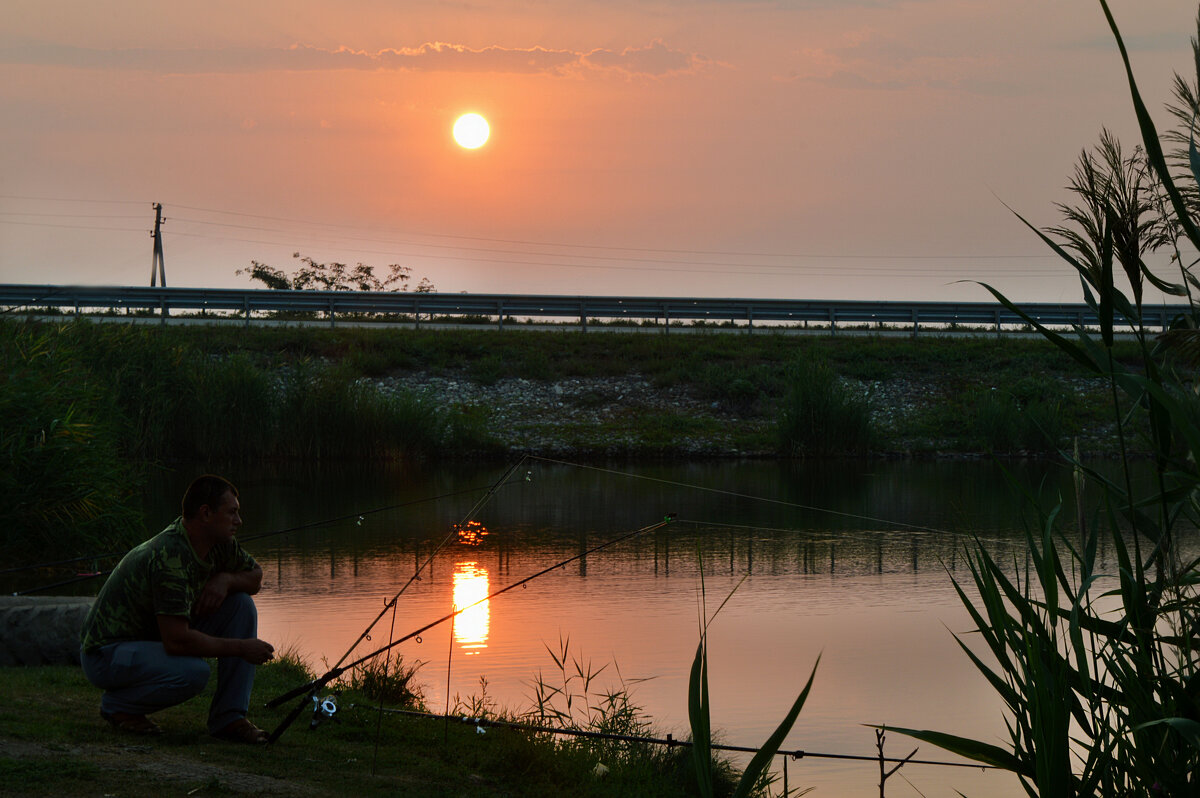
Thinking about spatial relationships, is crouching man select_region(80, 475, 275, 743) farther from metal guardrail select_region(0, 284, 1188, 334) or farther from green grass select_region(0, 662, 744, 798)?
metal guardrail select_region(0, 284, 1188, 334)

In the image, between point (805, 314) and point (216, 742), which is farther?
point (805, 314)

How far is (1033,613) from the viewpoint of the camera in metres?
3.45

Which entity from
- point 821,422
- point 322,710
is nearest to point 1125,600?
point 322,710

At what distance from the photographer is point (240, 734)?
5164mm

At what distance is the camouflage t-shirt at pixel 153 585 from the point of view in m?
4.82

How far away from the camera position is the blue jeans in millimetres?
4969

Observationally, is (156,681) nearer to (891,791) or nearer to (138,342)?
(891,791)

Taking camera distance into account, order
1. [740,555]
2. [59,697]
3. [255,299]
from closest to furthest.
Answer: [59,697]
[740,555]
[255,299]

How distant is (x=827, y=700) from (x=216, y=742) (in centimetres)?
368

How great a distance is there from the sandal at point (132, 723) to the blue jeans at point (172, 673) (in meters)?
0.02

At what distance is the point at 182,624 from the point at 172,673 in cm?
27

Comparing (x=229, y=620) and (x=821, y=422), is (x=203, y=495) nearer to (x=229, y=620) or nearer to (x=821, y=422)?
(x=229, y=620)

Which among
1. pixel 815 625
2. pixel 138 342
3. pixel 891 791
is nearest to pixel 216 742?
pixel 891 791

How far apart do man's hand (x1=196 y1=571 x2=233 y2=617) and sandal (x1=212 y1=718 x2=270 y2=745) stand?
50cm
